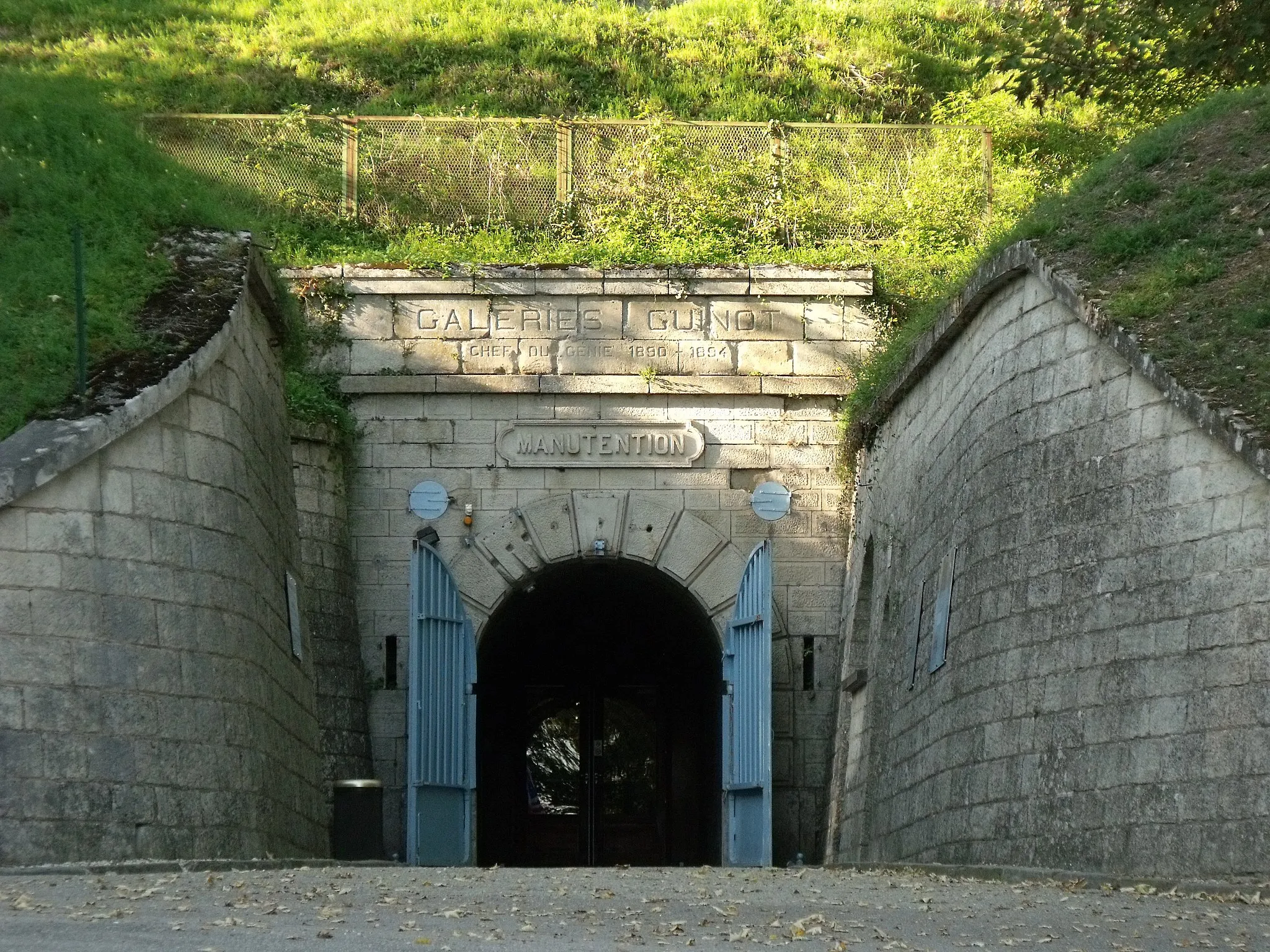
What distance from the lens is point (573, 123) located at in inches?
624

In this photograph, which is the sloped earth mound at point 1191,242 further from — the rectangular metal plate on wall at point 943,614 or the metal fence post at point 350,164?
the metal fence post at point 350,164

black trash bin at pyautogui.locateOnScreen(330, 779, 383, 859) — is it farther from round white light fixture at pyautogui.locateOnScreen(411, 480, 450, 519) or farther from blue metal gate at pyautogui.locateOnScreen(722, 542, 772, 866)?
blue metal gate at pyautogui.locateOnScreen(722, 542, 772, 866)

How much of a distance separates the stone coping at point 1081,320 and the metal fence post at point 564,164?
3828 mm

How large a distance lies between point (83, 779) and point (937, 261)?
362 inches

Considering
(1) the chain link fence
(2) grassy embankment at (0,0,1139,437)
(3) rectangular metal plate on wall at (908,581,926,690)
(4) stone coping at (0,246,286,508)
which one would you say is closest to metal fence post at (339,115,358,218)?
(1) the chain link fence

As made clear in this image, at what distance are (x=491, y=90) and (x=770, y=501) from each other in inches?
302

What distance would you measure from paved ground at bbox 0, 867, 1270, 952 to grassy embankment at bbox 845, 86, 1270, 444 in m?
2.30

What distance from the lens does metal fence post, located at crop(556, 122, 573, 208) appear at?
1575cm

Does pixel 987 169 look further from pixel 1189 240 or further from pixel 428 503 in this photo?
pixel 1189 240

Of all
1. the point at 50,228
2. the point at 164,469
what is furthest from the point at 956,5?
the point at 164,469

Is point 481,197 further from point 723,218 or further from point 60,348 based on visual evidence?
point 60,348

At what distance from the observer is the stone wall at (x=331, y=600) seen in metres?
12.7

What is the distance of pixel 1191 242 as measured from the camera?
919cm

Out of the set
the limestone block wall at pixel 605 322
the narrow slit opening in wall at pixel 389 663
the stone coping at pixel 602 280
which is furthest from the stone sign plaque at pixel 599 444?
the narrow slit opening in wall at pixel 389 663
